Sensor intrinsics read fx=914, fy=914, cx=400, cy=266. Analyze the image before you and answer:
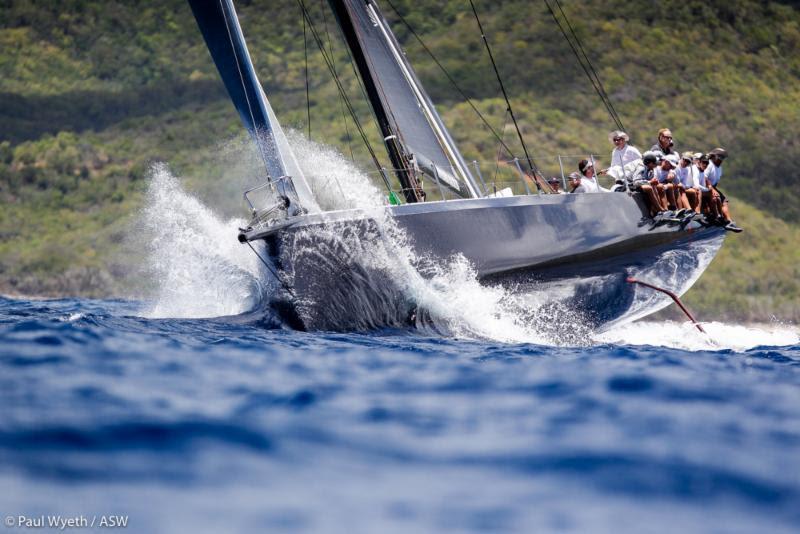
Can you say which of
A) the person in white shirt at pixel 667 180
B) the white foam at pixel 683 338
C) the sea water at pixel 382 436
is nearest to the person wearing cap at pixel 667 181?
the person in white shirt at pixel 667 180

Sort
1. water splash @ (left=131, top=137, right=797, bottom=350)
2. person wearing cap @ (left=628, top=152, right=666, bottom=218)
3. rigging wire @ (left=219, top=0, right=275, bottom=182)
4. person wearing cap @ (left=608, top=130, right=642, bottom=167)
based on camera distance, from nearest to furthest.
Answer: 1. water splash @ (left=131, top=137, right=797, bottom=350)
2. rigging wire @ (left=219, top=0, right=275, bottom=182)
3. person wearing cap @ (left=628, top=152, right=666, bottom=218)
4. person wearing cap @ (left=608, top=130, right=642, bottom=167)

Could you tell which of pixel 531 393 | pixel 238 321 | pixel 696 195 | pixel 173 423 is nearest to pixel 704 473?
pixel 531 393

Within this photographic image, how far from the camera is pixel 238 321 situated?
8.14 meters

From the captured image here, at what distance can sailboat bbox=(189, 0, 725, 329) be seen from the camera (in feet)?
26.1

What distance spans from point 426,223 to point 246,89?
2127mm

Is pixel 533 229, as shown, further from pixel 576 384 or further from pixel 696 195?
pixel 576 384

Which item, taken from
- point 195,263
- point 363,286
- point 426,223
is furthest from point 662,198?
point 195,263

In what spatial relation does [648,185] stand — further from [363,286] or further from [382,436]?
[382,436]

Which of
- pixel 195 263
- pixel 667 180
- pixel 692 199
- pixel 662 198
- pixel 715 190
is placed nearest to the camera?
pixel 195 263

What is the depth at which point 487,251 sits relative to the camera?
8656mm

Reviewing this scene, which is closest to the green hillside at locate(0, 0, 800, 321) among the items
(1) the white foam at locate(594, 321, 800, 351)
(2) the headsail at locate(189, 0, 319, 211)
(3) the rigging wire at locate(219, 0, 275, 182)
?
(1) the white foam at locate(594, 321, 800, 351)

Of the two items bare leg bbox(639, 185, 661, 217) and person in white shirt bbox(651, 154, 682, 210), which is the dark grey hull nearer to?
bare leg bbox(639, 185, 661, 217)

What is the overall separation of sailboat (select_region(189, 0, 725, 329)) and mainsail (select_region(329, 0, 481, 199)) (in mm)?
14

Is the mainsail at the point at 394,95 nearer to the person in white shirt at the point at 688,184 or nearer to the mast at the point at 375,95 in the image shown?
the mast at the point at 375,95
